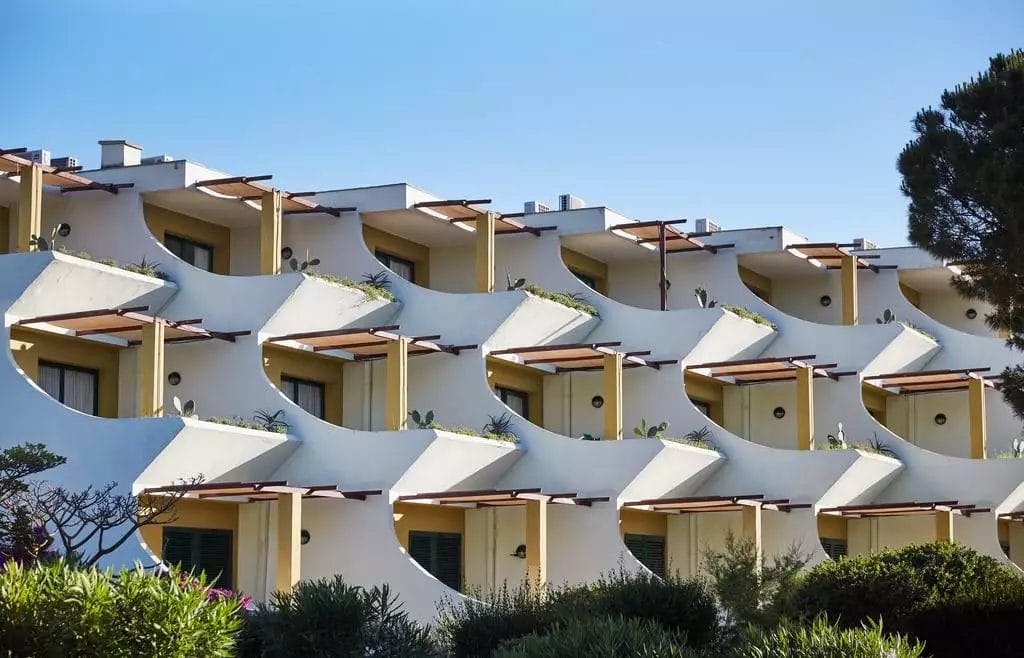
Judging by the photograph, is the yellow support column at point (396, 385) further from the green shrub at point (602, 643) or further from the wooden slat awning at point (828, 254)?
the green shrub at point (602, 643)

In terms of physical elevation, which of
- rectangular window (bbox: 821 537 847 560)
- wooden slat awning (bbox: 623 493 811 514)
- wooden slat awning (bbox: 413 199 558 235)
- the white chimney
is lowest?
rectangular window (bbox: 821 537 847 560)

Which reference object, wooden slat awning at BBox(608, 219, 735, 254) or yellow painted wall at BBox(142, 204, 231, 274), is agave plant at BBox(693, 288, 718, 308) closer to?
wooden slat awning at BBox(608, 219, 735, 254)

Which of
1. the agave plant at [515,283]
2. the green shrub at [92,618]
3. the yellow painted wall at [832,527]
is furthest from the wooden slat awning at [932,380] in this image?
the green shrub at [92,618]

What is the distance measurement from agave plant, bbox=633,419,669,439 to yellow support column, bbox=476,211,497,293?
452 centimetres

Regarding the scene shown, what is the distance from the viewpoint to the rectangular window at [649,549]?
1598 inches

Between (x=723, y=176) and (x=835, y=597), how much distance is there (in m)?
6.73

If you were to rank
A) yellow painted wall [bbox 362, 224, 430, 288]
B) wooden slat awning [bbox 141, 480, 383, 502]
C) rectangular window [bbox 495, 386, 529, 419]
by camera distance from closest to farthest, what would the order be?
wooden slat awning [bbox 141, 480, 383, 502]
yellow painted wall [bbox 362, 224, 430, 288]
rectangular window [bbox 495, 386, 529, 419]

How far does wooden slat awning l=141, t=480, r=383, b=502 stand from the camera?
30.1m

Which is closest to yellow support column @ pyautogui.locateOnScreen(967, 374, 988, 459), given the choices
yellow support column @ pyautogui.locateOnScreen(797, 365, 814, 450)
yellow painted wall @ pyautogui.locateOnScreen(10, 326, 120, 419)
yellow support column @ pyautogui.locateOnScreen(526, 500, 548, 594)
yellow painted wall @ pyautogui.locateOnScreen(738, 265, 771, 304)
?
yellow support column @ pyautogui.locateOnScreen(797, 365, 814, 450)

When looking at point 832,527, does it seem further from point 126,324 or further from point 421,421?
point 126,324

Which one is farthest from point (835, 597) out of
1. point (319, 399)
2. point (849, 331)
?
point (849, 331)

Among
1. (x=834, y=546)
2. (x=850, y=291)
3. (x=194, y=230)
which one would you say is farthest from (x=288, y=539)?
(x=850, y=291)

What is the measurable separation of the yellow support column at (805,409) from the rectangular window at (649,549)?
13.5 feet

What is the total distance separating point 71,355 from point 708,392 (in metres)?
18.1
